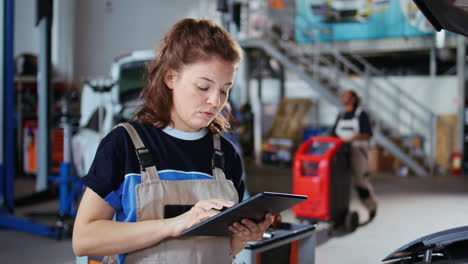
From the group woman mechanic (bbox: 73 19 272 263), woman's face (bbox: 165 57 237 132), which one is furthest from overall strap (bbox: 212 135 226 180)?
woman's face (bbox: 165 57 237 132)

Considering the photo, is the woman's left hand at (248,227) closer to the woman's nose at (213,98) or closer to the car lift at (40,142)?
the woman's nose at (213,98)

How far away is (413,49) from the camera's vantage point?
12172 mm

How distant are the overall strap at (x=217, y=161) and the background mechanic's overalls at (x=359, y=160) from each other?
4606mm

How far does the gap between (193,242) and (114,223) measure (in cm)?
24

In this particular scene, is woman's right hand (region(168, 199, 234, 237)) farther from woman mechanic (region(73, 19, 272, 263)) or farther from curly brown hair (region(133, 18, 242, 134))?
curly brown hair (region(133, 18, 242, 134))

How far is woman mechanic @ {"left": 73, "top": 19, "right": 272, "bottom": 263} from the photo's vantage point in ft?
4.41

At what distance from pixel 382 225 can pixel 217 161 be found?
16.3 feet

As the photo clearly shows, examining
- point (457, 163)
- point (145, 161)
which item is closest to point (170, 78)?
point (145, 161)

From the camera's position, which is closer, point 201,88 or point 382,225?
point 201,88

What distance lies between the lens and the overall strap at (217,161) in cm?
153

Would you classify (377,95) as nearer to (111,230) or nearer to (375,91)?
(375,91)

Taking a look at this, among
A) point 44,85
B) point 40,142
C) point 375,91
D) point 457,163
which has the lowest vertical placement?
point 457,163

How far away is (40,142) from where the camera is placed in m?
7.48

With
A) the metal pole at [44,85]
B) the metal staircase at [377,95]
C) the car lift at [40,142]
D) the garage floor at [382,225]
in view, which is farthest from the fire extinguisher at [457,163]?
the metal pole at [44,85]
